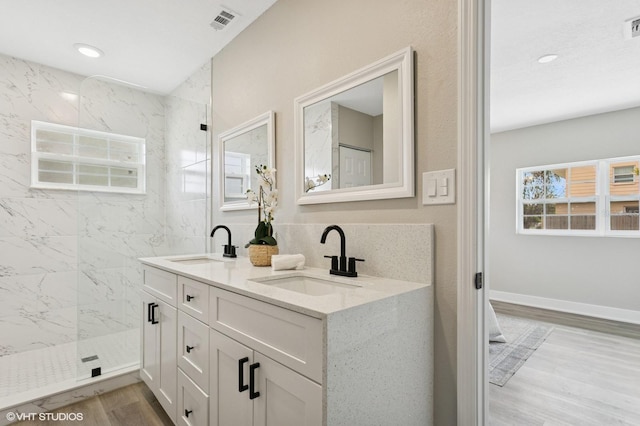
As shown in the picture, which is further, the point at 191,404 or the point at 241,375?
the point at 191,404

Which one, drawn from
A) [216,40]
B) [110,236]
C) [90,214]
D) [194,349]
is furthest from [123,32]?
[194,349]

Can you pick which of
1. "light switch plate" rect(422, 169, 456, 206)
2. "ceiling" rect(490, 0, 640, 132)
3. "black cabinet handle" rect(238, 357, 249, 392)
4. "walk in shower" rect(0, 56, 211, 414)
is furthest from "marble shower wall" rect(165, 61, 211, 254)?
"ceiling" rect(490, 0, 640, 132)

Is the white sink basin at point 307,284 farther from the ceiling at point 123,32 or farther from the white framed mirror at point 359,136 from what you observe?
the ceiling at point 123,32

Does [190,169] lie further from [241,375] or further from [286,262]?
[241,375]

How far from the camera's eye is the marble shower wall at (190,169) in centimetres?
287

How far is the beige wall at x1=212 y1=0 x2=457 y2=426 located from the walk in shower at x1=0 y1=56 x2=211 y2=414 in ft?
2.78

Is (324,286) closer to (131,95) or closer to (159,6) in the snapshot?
(159,6)

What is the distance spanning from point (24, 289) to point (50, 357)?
665mm

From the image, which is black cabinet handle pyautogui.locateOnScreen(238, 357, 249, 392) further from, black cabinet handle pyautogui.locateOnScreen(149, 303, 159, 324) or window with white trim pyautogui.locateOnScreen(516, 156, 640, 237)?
window with white trim pyautogui.locateOnScreen(516, 156, 640, 237)

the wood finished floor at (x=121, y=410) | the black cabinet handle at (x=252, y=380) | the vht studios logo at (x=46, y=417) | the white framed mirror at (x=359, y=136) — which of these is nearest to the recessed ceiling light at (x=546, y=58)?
the white framed mirror at (x=359, y=136)

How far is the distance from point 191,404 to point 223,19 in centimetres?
245

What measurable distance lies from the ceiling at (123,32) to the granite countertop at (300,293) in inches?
68.7

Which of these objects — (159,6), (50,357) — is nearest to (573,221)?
(159,6)

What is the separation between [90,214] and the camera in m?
2.60
